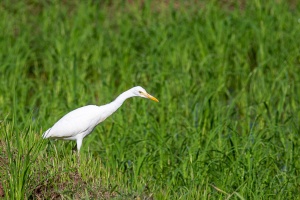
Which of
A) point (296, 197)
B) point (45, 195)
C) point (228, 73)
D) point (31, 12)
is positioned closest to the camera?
point (45, 195)

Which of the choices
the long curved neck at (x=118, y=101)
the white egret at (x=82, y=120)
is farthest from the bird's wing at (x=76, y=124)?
the long curved neck at (x=118, y=101)

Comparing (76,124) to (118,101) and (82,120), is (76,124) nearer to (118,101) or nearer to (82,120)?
(82,120)

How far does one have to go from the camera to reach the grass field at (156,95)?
235 inches

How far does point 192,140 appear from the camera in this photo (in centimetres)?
721

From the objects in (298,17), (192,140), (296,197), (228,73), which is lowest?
(296,197)

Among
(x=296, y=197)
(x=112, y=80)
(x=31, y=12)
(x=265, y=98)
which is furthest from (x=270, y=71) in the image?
(x=31, y=12)

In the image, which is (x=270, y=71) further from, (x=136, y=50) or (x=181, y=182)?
(x=181, y=182)

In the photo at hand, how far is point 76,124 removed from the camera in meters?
6.47

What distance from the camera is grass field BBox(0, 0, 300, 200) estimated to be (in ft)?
19.5

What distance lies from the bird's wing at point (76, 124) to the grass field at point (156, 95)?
4.6 inches

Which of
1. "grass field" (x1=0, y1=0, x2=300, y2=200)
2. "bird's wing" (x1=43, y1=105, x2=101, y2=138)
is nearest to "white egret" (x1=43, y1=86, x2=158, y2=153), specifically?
"bird's wing" (x1=43, y1=105, x2=101, y2=138)

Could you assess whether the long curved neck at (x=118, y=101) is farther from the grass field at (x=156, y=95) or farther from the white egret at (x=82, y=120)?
the grass field at (x=156, y=95)

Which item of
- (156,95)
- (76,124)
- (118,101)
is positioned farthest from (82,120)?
(156,95)

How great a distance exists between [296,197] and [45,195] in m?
2.02
